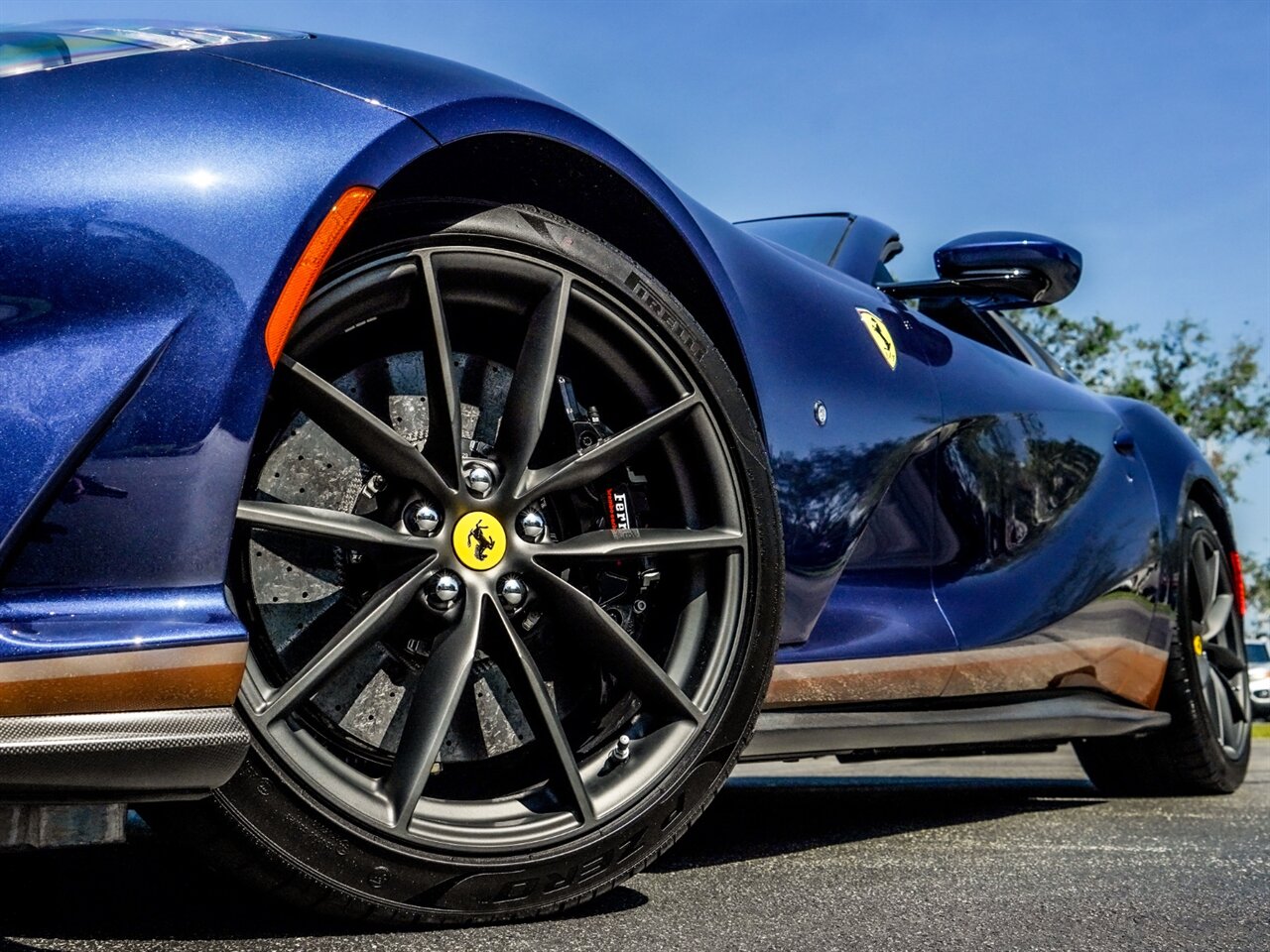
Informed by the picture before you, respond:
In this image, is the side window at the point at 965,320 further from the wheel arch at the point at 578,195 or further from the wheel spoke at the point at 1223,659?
the wheel arch at the point at 578,195

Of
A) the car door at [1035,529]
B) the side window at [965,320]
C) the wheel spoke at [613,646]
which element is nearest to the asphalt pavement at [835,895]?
the wheel spoke at [613,646]

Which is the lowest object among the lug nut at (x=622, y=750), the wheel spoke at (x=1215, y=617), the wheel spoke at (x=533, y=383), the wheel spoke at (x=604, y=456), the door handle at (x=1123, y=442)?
the wheel spoke at (x=1215, y=617)

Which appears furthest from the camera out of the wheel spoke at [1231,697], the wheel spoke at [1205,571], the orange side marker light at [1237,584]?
the orange side marker light at [1237,584]

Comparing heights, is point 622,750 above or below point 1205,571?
above

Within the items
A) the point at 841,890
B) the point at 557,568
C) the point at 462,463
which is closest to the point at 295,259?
the point at 462,463

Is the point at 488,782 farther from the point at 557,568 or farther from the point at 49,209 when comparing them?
the point at 49,209

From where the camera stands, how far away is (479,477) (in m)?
1.91

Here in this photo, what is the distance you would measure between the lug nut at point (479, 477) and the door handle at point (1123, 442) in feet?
7.39

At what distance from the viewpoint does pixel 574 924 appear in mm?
1883

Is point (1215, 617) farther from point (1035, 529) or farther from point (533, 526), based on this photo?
point (533, 526)

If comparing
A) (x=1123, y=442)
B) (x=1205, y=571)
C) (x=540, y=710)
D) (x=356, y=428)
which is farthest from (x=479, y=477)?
(x=1205, y=571)

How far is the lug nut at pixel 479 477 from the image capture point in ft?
6.20

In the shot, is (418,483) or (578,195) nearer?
(418,483)

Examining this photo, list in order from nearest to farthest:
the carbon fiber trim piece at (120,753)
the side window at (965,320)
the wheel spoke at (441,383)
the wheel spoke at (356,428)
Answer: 1. the carbon fiber trim piece at (120,753)
2. the wheel spoke at (356,428)
3. the wheel spoke at (441,383)
4. the side window at (965,320)
